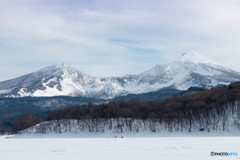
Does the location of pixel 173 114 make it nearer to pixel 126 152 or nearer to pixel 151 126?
pixel 151 126

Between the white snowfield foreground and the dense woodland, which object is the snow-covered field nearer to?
the white snowfield foreground

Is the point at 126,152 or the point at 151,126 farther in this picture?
the point at 151,126

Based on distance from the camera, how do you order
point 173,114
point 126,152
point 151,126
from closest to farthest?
point 126,152 → point 151,126 → point 173,114

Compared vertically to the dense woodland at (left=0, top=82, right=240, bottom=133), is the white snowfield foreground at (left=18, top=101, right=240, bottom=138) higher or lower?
lower

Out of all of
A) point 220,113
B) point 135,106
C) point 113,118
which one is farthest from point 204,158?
point 135,106

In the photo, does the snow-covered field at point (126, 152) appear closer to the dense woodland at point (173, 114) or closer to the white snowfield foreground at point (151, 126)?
the white snowfield foreground at point (151, 126)

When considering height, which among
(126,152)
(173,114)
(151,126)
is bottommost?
(151,126)

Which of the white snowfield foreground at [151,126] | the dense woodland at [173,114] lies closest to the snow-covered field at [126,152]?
the white snowfield foreground at [151,126]

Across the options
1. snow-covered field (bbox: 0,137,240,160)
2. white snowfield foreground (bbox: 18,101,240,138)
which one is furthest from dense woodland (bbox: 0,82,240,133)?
snow-covered field (bbox: 0,137,240,160)

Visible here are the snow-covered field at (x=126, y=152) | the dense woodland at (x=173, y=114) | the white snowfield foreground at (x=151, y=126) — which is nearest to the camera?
the snow-covered field at (x=126, y=152)

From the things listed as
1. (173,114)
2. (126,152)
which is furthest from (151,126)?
(126,152)

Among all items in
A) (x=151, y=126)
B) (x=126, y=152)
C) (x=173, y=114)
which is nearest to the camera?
(x=126, y=152)

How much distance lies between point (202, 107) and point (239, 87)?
2562cm

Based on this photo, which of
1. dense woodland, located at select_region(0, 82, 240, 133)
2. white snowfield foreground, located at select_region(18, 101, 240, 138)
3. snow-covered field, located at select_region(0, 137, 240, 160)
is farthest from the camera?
dense woodland, located at select_region(0, 82, 240, 133)
